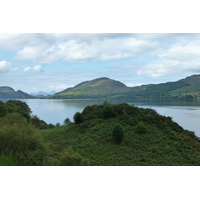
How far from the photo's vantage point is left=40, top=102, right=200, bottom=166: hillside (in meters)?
18.2

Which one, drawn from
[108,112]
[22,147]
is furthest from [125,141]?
[22,147]

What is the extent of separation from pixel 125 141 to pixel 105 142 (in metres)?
2.37

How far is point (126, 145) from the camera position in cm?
2169

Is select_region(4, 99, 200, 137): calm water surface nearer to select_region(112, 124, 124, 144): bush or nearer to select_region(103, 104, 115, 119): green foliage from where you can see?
select_region(103, 104, 115, 119): green foliage

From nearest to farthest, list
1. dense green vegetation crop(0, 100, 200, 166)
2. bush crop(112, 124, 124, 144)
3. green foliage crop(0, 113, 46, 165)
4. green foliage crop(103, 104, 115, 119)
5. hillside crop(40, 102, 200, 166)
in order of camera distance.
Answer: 1. green foliage crop(0, 113, 46, 165)
2. dense green vegetation crop(0, 100, 200, 166)
3. hillside crop(40, 102, 200, 166)
4. bush crop(112, 124, 124, 144)
5. green foliage crop(103, 104, 115, 119)

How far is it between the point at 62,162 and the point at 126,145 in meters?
13.5

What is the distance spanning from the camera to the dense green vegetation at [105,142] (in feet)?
38.0

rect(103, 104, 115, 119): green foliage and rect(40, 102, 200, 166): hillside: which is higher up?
rect(103, 104, 115, 119): green foliage

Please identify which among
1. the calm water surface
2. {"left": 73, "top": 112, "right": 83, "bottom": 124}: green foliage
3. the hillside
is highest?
{"left": 73, "top": 112, "right": 83, "bottom": 124}: green foliage

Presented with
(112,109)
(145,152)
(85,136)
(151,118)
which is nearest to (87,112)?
(112,109)

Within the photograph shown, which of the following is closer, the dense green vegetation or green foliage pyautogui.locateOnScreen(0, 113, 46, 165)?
green foliage pyautogui.locateOnScreen(0, 113, 46, 165)

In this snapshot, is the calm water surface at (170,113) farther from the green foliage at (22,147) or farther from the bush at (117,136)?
the green foliage at (22,147)

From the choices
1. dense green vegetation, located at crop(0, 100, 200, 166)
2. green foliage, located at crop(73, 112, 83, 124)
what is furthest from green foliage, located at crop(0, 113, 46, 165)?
green foliage, located at crop(73, 112, 83, 124)

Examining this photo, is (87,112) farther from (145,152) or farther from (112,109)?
(145,152)
